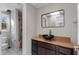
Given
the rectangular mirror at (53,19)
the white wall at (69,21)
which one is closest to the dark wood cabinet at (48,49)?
the white wall at (69,21)

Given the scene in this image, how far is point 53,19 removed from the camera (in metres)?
1.62

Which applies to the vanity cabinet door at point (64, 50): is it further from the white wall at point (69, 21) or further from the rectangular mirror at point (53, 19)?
the rectangular mirror at point (53, 19)

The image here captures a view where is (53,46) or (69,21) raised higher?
(69,21)

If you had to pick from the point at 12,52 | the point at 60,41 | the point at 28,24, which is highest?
the point at 28,24

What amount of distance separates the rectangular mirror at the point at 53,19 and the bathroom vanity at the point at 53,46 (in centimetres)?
18

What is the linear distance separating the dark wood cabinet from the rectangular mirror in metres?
0.27

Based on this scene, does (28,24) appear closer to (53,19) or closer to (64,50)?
(53,19)

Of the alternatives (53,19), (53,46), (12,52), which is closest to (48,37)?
(53,46)

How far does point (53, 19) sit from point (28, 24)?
367 millimetres

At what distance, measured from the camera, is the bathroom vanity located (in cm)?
144

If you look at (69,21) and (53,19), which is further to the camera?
(53,19)

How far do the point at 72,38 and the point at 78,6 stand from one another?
0.43m

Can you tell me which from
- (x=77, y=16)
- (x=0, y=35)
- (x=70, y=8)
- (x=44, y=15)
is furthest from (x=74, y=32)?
(x=0, y=35)
